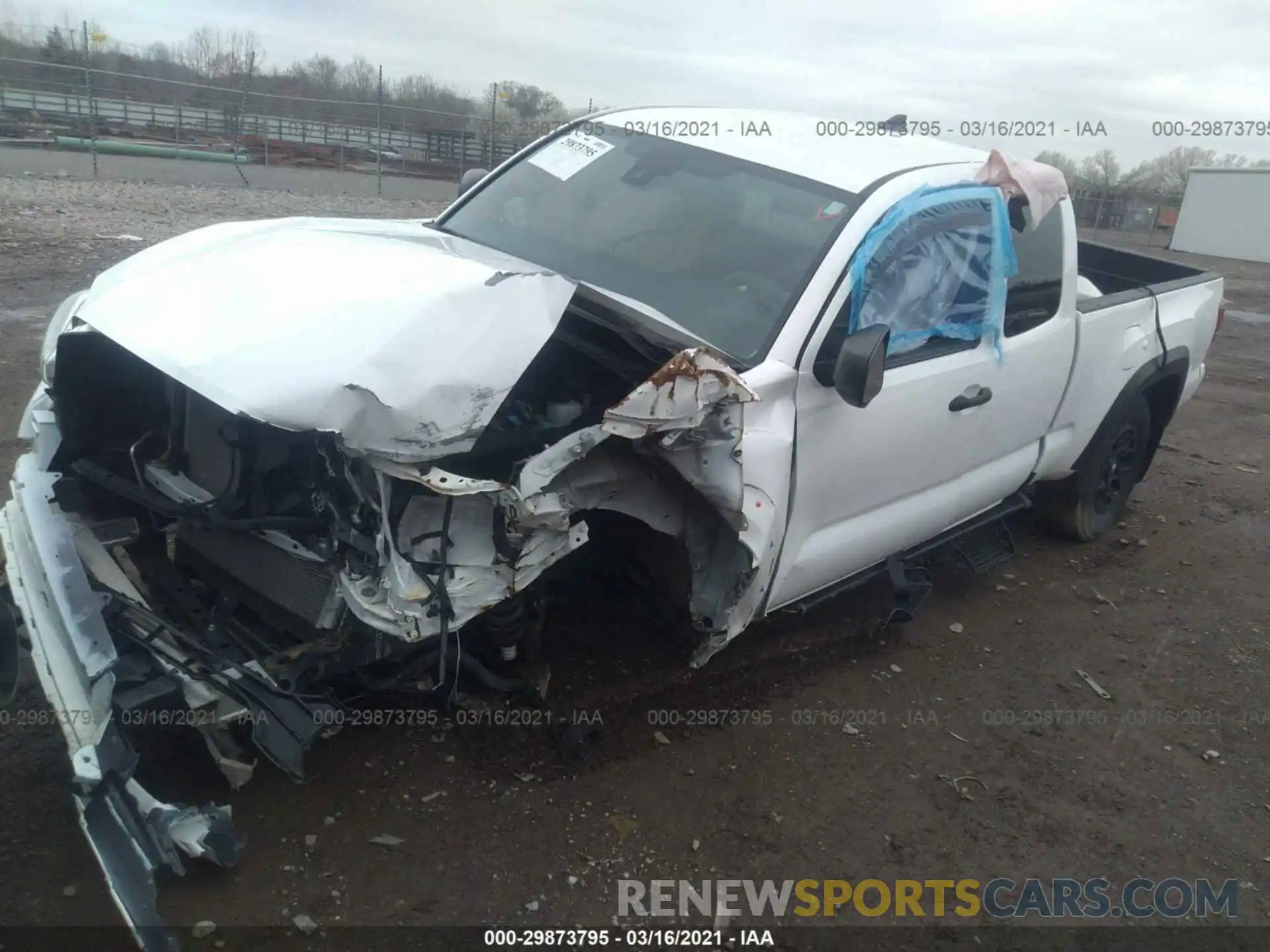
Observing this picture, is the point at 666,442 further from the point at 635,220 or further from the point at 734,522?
the point at 635,220

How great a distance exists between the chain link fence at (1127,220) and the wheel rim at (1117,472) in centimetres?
2737

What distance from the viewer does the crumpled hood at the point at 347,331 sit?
2.34 metres

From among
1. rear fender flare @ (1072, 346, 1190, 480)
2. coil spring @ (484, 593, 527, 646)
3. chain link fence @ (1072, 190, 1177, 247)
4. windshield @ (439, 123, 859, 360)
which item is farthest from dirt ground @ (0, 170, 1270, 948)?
chain link fence @ (1072, 190, 1177, 247)

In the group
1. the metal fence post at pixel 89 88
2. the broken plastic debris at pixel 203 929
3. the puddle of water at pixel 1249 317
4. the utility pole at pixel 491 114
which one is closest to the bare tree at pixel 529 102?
the utility pole at pixel 491 114

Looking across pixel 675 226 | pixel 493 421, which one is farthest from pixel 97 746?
pixel 675 226

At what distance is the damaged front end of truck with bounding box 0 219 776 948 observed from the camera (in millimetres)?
2350

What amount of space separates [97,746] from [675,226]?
95.4 inches

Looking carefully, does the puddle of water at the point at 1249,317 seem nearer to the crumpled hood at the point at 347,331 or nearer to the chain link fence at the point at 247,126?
the chain link fence at the point at 247,126

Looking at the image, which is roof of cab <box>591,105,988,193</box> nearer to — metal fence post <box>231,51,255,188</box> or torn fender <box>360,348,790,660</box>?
torn fender <box>360,348,790,660</box>

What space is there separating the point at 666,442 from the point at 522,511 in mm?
426

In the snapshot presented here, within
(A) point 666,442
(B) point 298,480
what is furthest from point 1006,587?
(B) point 298,480

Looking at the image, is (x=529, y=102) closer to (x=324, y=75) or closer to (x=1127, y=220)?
(x=324, y=75)

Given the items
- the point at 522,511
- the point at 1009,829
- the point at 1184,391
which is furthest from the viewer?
the point at 1184,391

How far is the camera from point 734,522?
108 inches
